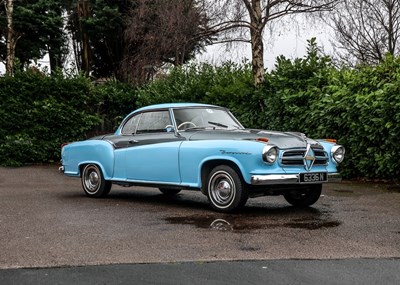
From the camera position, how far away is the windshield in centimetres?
948

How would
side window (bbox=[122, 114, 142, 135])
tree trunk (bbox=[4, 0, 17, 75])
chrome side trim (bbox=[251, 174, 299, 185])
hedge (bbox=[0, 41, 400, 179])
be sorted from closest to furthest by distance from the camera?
1. chrome side trim (bbox=[251, 174, 299, 185])
2. side window (bbox=[122, 114, 142, 135])
3. hedge (bbox=[0, 41, 400, 179])
4. tree trunk (bbox=[4, 0, 17, 75])

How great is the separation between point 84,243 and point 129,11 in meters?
19.8

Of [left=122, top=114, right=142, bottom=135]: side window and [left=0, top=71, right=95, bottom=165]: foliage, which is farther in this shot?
[left=0, top=71, right=95, bottom=165]: foliage

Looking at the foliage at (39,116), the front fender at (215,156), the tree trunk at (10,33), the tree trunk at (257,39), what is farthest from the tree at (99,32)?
the front fender at (215,156)

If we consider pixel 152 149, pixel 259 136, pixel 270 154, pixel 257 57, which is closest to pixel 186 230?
pixel 270 154

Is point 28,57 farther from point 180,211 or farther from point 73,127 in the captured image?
point 180,211

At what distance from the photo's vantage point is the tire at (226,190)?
26.9 ft

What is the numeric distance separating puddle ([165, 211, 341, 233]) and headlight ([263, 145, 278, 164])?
813 mm

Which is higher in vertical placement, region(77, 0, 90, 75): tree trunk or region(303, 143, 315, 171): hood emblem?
region(77, 0, 90, 75): tree trunk

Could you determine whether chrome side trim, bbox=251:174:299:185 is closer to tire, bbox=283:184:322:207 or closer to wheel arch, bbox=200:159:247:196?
wheel arch, bbox=200:159:247:196

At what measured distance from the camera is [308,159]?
838 centimetres

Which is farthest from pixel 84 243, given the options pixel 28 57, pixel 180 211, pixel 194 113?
pixel 28 57

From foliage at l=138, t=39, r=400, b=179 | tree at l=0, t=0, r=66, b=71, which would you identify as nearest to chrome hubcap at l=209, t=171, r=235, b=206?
foliage at l=138, t=39, r=400, b=179

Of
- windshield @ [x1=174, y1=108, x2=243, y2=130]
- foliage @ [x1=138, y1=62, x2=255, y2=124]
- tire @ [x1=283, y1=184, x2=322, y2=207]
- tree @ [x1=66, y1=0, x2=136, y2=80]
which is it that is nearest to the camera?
tire @ [x1=283, y1=184, x2=322, y2=207]
